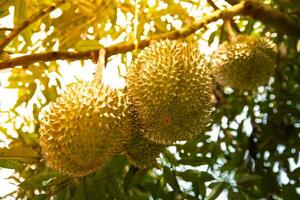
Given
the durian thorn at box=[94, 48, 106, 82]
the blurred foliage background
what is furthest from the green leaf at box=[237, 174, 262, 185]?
the durian thorn at box=[94, 48, 106, 82]

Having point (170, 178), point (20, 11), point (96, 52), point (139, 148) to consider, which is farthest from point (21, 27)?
point (170, 178)

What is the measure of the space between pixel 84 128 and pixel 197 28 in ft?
2.43

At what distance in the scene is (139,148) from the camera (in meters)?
1.89

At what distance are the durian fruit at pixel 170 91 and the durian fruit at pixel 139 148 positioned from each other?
0.17ft

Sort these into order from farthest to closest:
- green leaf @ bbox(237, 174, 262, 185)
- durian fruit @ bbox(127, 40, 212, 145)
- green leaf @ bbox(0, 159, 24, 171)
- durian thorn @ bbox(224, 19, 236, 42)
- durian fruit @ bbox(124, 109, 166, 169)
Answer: durian thorn @ bbox(224, 19, 236, 42) → green leaf @ bbox(237, 174, 262, 185) → green leaf @ bbox(0, 159, 24, 171) → durian fruit @ bbox(124, 109, 166, 169) → durian fruit @ bbox(127, 40, 212, 145)

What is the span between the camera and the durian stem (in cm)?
183

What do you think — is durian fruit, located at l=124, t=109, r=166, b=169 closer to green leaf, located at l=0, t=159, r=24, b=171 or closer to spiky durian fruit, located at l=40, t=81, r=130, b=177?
spiky durian fruit, located at l=40, t=81, r=130, b=177

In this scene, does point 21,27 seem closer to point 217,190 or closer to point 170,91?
point 170,91

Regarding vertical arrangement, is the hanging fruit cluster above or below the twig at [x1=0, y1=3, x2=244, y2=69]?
below

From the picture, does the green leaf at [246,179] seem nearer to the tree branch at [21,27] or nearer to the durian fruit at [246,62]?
the durian fruit at [246,62]

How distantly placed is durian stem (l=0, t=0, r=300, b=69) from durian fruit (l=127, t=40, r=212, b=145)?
0.09m

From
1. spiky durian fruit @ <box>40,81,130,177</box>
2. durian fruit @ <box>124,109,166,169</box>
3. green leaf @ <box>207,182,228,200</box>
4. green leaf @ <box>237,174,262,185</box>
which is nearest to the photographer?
spiky durian fruit @ <box>40,81,130,177</box>

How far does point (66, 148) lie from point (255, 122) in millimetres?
1829

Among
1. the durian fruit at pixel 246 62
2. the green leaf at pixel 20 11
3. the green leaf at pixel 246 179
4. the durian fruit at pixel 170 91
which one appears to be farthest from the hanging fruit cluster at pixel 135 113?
the durian fruit at pixel 246 62
